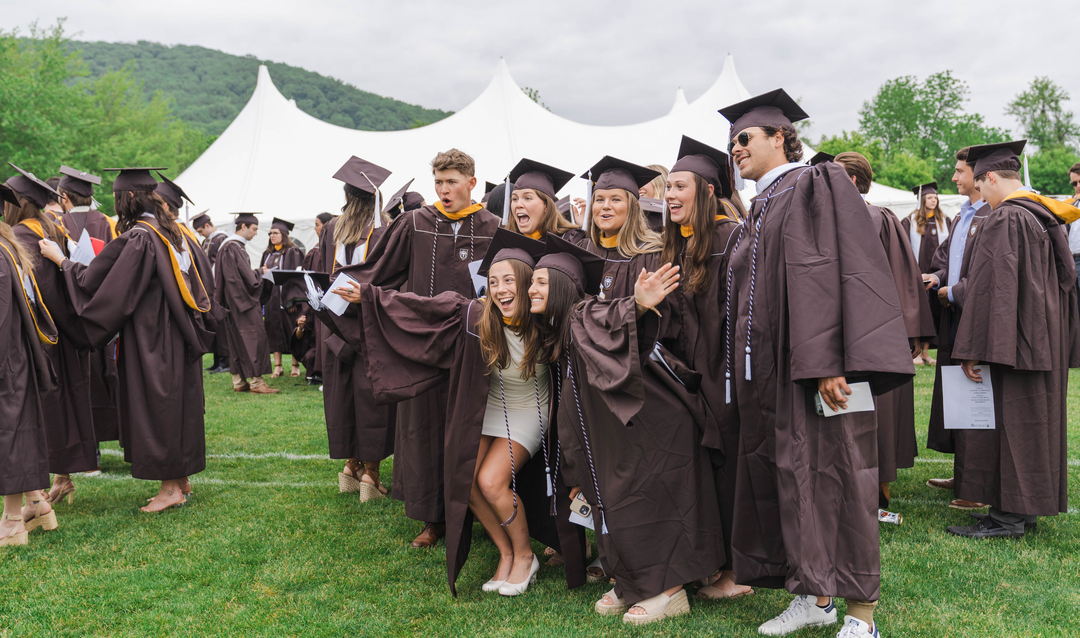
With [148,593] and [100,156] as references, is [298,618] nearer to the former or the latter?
[148,593]

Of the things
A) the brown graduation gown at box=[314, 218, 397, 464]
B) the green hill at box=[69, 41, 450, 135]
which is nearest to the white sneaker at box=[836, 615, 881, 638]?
the brown graduation gown at box=[314, 218, 397, 464]

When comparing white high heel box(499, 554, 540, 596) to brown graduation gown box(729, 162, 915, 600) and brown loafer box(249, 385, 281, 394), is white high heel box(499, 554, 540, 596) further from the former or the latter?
brown loafer box(249, 385, 281, 394)

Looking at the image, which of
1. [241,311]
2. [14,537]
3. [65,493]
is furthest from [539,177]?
[241,311]

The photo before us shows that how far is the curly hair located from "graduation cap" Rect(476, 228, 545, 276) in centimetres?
115

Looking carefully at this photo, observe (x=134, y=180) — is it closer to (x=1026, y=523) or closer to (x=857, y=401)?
(x=857, y=401)

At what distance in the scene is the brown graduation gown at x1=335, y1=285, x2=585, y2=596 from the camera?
350 centimetres

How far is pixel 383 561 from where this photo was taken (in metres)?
3.99

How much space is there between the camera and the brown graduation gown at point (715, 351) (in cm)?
322

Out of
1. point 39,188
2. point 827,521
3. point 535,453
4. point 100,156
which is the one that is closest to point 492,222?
point 535,453

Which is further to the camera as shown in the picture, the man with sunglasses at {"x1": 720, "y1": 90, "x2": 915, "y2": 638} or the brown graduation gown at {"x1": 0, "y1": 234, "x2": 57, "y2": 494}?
the brown graduation gown at {"x1": 0, "y1": 234, "x2": 57, "y2": 494}

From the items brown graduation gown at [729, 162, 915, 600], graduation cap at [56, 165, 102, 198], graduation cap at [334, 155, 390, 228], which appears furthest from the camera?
graduation cap at [56, 165, 102, 198]

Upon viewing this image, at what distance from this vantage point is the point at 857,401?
2.65m

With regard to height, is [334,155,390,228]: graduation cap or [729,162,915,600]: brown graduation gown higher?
[334,155,390,228]: graduation cap

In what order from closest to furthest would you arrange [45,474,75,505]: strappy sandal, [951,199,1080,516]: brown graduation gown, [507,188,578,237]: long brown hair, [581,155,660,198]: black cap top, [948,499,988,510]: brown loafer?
[581,155,660,198]: black cap top < [951,199,1080,516]: brown graduation gown < [507,188,578,237]: long brown hair < [948,499,988,510]: brown loafer < [45,474,75,505]: strappy sandal
